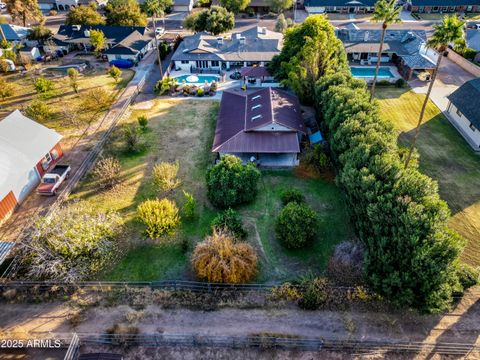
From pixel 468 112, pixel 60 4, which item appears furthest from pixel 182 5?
pixel 468 112

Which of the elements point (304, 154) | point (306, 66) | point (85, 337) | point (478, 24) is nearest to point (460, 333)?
point (304, 154)

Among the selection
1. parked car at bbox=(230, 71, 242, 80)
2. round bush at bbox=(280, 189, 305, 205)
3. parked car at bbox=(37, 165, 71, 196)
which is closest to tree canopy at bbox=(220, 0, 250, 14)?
parked car at bbox=(230, 71, 242, 80)

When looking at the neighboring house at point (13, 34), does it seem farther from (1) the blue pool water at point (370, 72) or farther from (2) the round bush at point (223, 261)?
(2) the round bush at point (223, 261)

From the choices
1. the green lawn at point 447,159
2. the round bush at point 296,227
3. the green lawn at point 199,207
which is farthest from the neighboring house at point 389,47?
the round bush at point 296,227

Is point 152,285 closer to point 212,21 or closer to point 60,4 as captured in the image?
point 212,21

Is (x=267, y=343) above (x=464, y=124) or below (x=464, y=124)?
below

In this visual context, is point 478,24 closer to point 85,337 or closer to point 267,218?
point 267,218

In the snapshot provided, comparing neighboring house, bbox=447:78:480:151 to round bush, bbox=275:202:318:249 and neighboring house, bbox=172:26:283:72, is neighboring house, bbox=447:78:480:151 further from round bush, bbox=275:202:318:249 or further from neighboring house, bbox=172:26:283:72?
neighboring house, bbox=172:26:283:72
